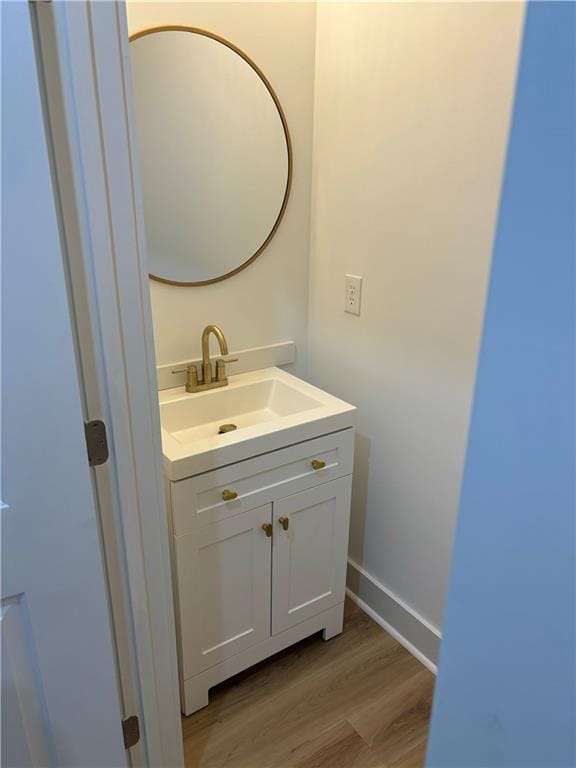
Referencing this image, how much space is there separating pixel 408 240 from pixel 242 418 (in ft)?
2.46

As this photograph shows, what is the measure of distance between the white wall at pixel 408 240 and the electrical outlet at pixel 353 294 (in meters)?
0.03

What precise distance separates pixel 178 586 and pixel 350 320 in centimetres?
96

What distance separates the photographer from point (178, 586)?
1.47 metres

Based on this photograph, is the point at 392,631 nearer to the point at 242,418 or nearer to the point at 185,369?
the point at 242,418

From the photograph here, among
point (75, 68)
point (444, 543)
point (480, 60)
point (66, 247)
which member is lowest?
point (444, 543)

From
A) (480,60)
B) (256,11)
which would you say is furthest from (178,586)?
(256,11)

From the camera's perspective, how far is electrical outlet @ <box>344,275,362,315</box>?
1783mm

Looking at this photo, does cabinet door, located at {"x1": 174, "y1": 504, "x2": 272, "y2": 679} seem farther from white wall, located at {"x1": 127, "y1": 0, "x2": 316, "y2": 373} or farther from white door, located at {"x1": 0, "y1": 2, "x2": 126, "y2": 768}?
white wall, located at {"x1": 127, "y1": 0, "x2": 316, "y2": 373}

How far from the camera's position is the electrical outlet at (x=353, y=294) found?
178cm

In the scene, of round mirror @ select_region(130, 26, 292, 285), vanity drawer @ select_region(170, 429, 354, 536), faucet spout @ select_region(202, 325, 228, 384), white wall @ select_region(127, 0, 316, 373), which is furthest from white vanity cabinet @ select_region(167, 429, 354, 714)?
round mirror @ select_region(130, 26, 292, 285)

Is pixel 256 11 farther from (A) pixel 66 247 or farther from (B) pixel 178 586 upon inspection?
(B) pixel 178 586

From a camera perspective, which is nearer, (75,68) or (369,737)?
(75,68)

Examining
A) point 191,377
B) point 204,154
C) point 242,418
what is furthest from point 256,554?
point 204,154

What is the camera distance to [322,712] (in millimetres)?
1660
